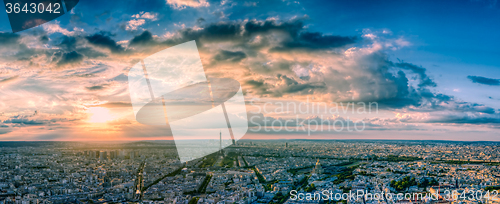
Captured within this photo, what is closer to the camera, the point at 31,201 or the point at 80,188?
the point at 31,201

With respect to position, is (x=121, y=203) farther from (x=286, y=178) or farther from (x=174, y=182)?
(x=286, y=178)

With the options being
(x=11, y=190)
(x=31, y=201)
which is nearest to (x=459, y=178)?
(x=31, y=201)

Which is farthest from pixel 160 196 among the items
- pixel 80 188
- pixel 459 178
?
pixel 459 178

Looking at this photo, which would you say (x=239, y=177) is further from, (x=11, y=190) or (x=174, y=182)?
(x=11, y=190)

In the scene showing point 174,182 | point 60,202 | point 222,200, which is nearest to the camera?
point 222,200

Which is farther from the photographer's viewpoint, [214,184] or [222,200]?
[214,184]

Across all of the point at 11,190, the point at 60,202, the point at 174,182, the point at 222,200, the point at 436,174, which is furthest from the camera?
the point at 436,174

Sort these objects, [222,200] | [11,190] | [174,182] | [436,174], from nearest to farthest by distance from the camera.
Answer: [222,200] → [11,190] → [174,182] → [436,174]

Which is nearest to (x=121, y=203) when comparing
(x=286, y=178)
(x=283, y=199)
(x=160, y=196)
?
(x=160, y=196)

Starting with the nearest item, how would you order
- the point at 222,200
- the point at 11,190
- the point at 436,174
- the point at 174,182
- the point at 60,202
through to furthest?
the point at 222,200, the point at 60,202, the point at 11,190, the point at 174,182, the point at 436,174
